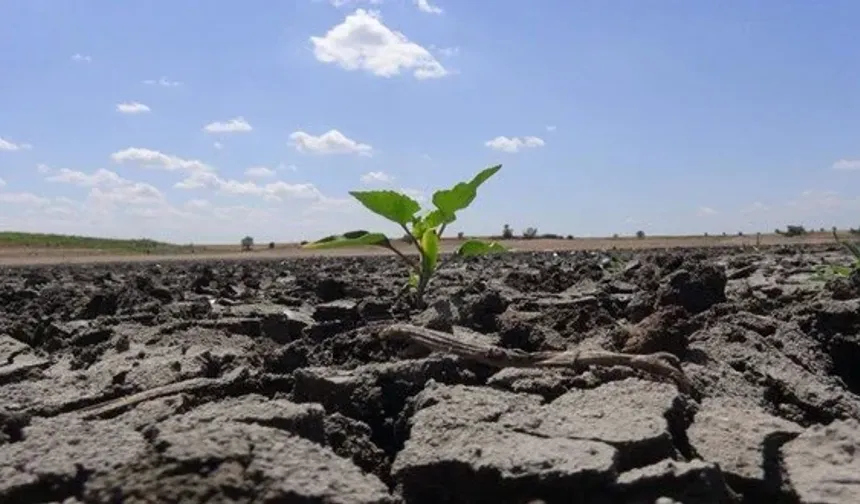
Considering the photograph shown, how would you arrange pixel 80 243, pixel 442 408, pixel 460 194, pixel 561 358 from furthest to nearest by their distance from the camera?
pixel 80 243 → pixel 460 194 → pixel 561 358 → pixel 442 408

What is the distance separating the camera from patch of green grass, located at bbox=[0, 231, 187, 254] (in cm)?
2708

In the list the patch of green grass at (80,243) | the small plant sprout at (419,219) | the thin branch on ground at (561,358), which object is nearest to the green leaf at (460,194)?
the small plant sprout at (419,219)

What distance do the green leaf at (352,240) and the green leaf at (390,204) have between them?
112 millimetres

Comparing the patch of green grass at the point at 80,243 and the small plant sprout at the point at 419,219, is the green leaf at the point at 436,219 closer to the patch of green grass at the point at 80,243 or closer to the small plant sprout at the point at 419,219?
the small plant sprout at the point at 419,219

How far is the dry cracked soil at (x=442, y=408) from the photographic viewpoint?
4.93 ft

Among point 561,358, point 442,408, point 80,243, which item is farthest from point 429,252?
point 80,243

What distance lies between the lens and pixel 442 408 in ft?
6.29

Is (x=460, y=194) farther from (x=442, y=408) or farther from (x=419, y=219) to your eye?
(x=442, y=408)

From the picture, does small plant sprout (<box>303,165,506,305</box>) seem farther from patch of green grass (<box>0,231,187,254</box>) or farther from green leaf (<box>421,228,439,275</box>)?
patch of green grass (<box>0,231,187,254</box>)

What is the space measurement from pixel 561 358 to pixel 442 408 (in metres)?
0.48

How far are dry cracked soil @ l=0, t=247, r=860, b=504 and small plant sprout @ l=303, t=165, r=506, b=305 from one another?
254 mm

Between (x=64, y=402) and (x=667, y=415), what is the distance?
1.44 m

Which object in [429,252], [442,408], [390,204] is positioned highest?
[390,204]

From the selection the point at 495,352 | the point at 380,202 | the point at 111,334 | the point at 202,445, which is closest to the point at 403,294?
the point at 380,202
